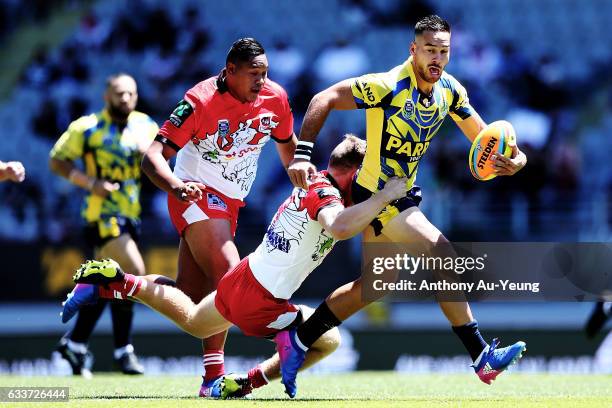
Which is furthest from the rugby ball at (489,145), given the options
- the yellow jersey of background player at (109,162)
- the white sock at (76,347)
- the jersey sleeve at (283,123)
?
the white sock at (76,347)

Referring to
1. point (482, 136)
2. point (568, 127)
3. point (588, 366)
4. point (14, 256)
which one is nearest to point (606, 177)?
point (568, 127)

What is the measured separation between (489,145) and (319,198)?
1267mm

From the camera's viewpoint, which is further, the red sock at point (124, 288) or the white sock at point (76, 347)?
the white sock at point (76, 347)

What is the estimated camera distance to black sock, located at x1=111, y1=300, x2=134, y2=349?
9.51 metres

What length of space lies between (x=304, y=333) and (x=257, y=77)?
167 centimetres

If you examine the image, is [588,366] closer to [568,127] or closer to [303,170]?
[568,127]

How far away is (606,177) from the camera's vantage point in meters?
→ 15.3

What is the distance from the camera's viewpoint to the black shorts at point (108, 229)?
9602 mm

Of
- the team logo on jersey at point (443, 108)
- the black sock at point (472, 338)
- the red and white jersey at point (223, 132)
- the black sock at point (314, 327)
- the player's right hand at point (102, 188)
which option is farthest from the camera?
the player's right hand at point (102, 188)

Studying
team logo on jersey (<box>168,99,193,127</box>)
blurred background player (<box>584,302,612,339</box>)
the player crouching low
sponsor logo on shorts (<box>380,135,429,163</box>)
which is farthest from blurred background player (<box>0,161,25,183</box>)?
blurred background player (<box>584,302,612,339</box>)

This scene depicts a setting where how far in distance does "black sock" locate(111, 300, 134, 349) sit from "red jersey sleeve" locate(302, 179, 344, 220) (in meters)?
3.60

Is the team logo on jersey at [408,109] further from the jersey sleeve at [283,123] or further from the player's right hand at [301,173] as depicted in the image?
the jersey sleeve at [283,123]

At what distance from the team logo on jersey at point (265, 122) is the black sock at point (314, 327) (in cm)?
139

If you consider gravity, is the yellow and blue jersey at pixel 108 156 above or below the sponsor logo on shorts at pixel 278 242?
above
